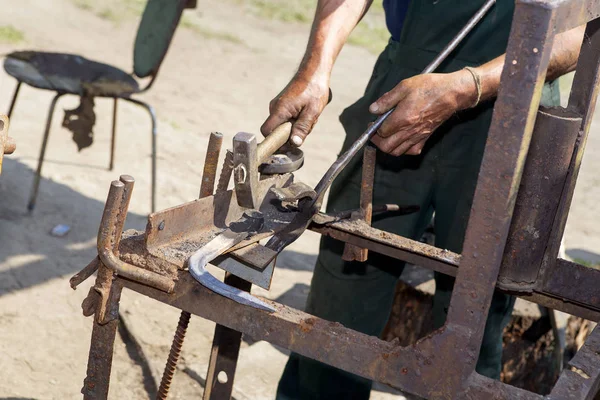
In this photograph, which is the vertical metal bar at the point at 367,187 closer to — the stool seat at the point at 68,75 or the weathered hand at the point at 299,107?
the weathered hand at the point at 299,107

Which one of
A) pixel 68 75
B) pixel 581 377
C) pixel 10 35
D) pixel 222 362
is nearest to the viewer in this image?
pixel 581 377

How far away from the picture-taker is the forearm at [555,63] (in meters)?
2.18

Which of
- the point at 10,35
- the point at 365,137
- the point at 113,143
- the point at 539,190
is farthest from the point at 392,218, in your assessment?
the point at 10,35

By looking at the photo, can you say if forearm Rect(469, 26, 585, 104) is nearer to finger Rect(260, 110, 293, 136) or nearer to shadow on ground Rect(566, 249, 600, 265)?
finger Rect(260, 110, 293, 136)

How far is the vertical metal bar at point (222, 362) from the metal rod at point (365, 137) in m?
0.47

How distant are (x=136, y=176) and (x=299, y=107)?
287 cm

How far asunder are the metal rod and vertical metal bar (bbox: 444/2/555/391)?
0.57m

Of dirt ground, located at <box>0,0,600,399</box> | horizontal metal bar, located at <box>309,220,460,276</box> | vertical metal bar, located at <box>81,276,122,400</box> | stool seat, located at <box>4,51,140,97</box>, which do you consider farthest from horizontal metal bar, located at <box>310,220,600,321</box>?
stool seat, located at <box>4,51,140,97</box>

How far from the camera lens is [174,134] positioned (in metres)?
5.78

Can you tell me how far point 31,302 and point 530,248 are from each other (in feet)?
8.04

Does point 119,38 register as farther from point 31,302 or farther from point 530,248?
point 530,248

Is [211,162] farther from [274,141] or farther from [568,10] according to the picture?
[568,10]

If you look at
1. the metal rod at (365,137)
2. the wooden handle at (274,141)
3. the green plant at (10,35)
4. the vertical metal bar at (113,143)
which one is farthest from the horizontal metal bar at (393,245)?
the green plant at (10,35)

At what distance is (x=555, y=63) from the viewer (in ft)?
7.36
